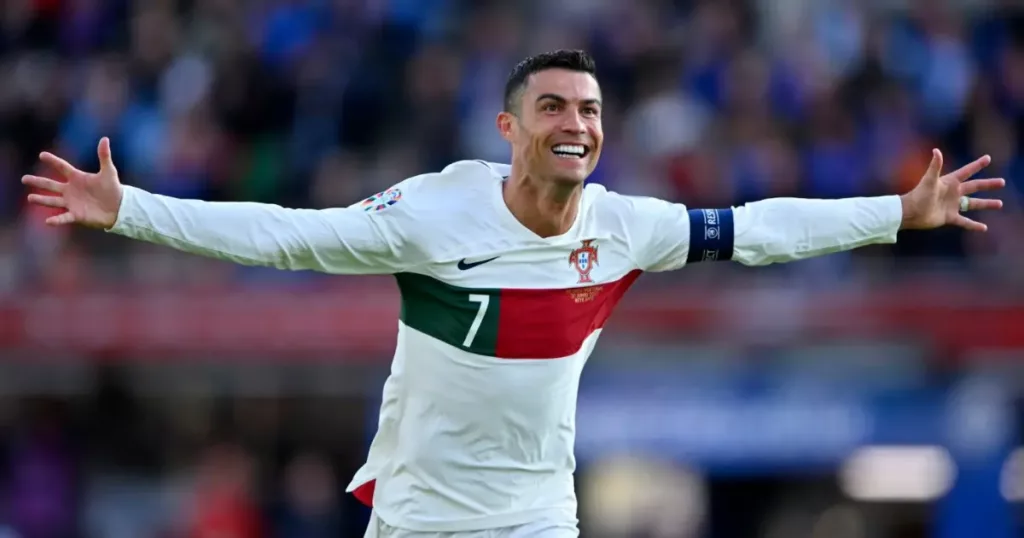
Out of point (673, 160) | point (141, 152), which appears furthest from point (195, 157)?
point (673, 160)

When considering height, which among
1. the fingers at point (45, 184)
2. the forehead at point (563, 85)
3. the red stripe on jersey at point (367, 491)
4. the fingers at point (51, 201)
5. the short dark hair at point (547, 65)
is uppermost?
the short dark hair at point (547, 65)

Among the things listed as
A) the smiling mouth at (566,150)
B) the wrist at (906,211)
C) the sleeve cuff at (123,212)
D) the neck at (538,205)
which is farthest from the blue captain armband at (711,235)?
the sleeve cuff at (123,212)

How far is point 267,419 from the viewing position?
1620 cm

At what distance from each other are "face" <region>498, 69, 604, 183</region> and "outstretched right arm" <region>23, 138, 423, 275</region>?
1.72ft

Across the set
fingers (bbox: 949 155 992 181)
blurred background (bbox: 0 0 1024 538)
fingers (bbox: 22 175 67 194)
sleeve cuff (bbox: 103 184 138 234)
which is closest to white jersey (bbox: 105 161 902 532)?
sleeve cuff (bbox: 103 184 138 234)

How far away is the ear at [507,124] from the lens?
7.39m

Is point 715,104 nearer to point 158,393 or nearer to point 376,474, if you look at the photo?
point 158,393

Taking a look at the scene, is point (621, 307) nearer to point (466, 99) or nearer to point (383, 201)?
point (466, 99)

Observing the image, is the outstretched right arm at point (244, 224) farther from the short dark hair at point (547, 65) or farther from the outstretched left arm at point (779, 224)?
the outstretched left arm at point (779, 224)

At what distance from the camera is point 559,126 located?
7164 mm

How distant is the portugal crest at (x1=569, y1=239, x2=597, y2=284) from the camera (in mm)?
7340

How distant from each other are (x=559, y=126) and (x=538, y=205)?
0.33m

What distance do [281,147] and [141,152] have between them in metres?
1.18

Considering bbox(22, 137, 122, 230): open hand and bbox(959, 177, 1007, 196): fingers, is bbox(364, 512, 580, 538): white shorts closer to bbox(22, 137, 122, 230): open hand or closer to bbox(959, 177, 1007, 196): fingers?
bbox(22, 137, 122, 230): open hand
